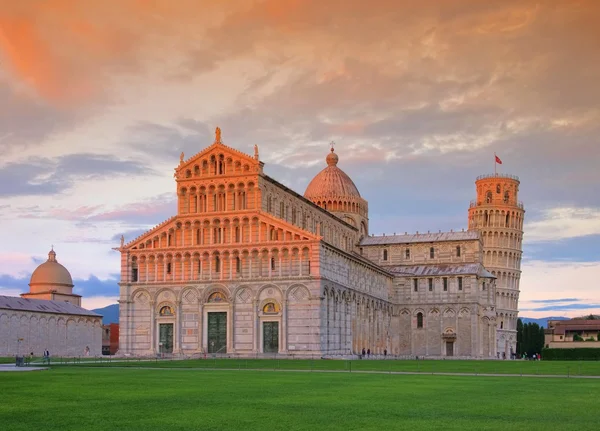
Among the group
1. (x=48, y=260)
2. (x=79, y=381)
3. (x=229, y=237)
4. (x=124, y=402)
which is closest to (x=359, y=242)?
(x=229, y=237)

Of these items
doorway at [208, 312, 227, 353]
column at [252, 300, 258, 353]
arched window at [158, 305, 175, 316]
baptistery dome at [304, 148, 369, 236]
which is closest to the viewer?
column at [252, 300, 258, 353]

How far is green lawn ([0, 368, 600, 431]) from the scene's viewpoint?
22344 mm

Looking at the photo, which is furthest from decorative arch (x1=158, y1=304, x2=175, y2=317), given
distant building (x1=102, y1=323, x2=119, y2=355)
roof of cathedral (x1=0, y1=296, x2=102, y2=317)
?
distant building (x1=102, y1=323, x2=119, y2=355)

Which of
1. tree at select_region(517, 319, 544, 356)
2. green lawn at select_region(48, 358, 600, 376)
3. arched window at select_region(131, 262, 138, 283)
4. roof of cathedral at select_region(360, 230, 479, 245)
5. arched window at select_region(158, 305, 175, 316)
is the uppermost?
roof of cathedral at select_region(360, 230, 479, 245)

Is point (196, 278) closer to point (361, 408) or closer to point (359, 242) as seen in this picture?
point (359, 242)

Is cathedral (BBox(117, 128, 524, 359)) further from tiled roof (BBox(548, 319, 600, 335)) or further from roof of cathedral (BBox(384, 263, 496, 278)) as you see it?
tiled roof (BBox(548, 319, 600, 335))

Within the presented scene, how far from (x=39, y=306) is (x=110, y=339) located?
35812 mm

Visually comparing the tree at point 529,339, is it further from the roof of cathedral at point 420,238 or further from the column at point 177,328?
the column at point 177,328

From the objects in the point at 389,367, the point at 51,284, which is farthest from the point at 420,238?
the point at 389,367

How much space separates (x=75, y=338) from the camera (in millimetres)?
117312

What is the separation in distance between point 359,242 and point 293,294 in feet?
142

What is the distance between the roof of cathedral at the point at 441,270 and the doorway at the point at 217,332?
127 ft

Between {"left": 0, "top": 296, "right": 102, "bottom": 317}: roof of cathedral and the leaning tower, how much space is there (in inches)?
2972

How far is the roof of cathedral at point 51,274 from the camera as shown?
134875mm
